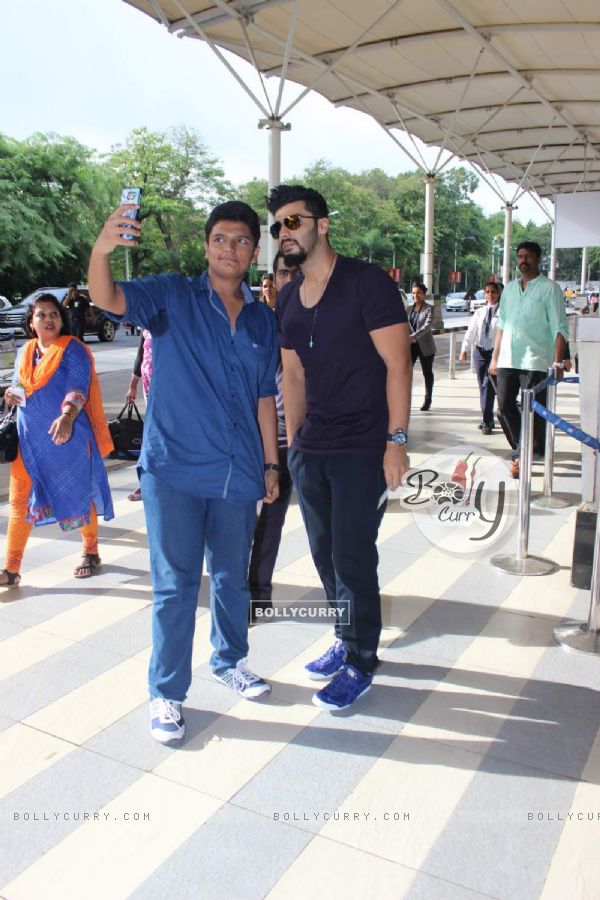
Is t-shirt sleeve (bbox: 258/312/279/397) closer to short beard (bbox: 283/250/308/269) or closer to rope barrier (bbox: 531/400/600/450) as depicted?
short beard (bbox: 283/250/308/269)

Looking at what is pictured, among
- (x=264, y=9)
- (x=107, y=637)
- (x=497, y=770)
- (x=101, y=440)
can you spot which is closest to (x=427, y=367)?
(x=264, y=9)

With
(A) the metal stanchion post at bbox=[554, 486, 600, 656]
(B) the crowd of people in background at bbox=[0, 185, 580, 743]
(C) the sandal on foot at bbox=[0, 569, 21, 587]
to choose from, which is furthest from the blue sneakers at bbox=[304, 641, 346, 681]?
(C) the sandal on foot at bbox=[0, 569, 21, 587]

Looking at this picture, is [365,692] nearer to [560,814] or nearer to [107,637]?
[560,814]

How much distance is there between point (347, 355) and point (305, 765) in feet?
4.67

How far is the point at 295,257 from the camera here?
287cm

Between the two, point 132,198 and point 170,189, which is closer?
point 132,198

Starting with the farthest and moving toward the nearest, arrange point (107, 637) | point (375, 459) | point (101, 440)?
1. point (101, 440)
2. point (107, 637)
3. point (375, 459)

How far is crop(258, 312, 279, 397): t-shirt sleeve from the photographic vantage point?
2961 millimetres

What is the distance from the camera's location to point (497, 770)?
102 inches

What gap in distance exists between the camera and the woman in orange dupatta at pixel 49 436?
13.5 ft

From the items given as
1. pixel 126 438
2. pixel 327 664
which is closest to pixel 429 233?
pixel 126 438

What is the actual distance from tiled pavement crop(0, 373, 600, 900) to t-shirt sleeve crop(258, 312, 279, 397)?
1180 mm

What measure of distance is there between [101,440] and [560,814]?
2.98 meters

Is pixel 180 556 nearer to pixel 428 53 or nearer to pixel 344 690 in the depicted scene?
pixel 344 690
